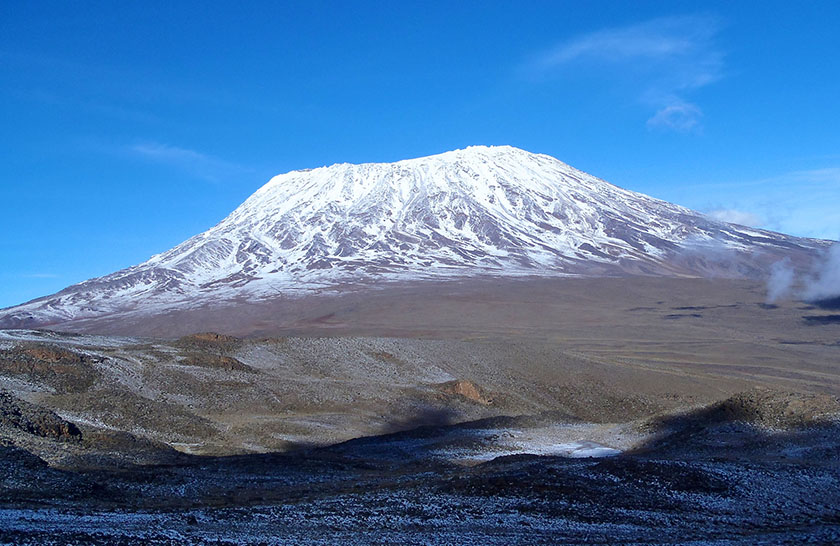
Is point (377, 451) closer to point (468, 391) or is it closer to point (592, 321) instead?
point (468, 391)

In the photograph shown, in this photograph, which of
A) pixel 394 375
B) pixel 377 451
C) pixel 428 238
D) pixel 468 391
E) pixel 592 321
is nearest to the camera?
pixel 377 451

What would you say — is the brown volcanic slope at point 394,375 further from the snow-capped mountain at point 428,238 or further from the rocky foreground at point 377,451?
the snow-capped mountain at point 428,238

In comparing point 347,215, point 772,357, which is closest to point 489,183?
point 347,215

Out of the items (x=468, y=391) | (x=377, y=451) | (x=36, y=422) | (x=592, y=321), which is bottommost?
(x=377, y=451)

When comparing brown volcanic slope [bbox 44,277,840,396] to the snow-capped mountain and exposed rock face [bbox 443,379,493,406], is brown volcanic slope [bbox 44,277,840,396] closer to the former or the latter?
the snow-capped mountain

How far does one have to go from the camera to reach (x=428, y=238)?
131625 mm

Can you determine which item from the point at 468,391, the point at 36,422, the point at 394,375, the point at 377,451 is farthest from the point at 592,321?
the point at 36,422

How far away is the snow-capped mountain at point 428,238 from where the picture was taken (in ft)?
365

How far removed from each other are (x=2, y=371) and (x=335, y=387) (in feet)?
42.5

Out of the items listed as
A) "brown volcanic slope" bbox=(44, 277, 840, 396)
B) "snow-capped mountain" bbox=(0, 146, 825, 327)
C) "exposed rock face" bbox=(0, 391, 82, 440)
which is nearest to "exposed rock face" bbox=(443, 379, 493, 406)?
"brown volcanic slope" bbox=(44, 277, 840, 396)

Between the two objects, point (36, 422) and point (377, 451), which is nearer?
point (36, 422)

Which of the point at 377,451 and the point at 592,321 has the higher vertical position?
the point at 592,321

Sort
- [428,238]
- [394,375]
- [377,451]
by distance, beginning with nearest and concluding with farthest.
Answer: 1. [377,451]
2. [394,375]
3. [428,238]

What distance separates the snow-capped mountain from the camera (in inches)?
4377
